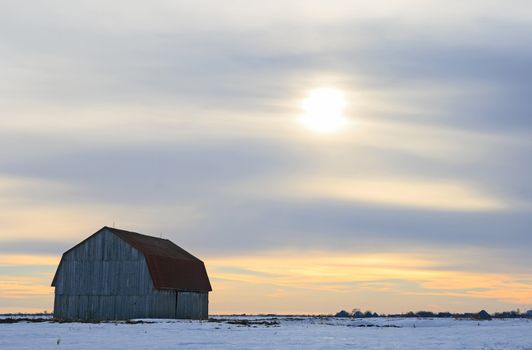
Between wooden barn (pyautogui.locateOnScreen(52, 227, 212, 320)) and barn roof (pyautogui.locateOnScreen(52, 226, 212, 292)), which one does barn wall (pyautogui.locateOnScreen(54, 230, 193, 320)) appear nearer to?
wooden barn (pyautogui.locateOnScreen(52, 227, 212, 320))

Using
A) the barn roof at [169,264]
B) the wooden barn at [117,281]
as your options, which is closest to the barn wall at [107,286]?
the wooden barn at [117,281]

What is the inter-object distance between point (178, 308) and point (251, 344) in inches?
1606

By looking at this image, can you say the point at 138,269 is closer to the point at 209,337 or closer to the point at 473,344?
the point at 209,337

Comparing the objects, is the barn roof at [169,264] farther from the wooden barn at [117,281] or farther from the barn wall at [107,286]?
the barn wall at [107,286]

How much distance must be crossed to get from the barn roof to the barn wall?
0.59 metres

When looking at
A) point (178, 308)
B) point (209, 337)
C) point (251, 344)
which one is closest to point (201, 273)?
point (178, 308)

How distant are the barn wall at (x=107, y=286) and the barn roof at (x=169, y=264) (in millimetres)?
585

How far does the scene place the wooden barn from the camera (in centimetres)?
7369

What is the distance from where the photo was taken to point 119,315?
7362 centimetres

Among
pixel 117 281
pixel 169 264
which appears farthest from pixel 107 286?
pixel 169 264

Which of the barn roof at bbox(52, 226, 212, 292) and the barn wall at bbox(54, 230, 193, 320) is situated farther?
the barn roof at bbox(52, 226, 212, 292)

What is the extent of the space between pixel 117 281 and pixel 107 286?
122 centimetres

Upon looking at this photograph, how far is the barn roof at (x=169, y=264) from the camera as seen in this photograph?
7456 centimetres

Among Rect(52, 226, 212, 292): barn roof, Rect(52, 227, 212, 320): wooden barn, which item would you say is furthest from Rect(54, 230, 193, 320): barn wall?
Rect(52, 226, 212, 292): barn roof
